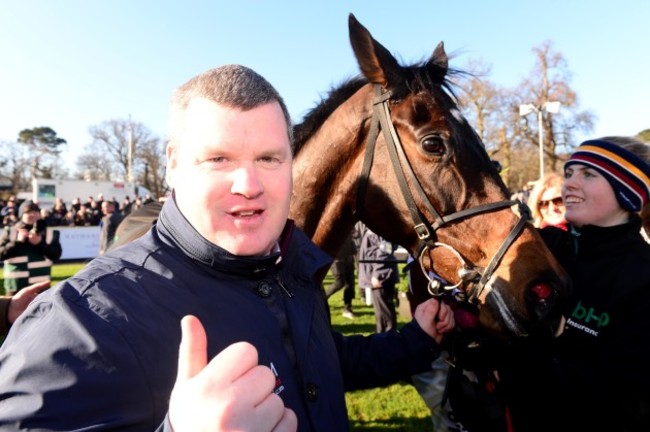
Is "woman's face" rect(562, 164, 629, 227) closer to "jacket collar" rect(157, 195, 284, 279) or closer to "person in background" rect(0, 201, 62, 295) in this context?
"jacket collar" rect(157, 195, 284, 279)

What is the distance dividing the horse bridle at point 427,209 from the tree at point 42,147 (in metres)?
61.7

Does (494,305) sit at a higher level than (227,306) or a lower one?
lower

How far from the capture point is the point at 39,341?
34.3 inches

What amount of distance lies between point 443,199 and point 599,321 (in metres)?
0.99

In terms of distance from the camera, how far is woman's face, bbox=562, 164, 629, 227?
7.80ft

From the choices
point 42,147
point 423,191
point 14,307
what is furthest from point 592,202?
point 42,147

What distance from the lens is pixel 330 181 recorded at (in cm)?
267

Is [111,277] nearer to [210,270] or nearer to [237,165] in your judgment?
[210,270]

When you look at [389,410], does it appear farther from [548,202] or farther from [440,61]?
[440,61]

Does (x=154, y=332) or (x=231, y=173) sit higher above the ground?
(x=231, y=173)

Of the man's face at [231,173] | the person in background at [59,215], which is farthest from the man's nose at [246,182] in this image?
the person in background at [59,215]

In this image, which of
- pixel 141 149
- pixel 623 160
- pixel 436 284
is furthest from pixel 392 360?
pixel 141 149

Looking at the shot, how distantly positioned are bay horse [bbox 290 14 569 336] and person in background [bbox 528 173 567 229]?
218 cm

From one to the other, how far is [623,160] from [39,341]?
2743 millimetres
